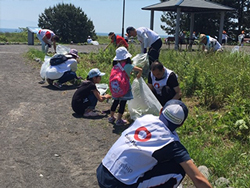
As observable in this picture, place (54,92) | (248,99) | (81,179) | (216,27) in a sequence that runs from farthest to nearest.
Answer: (216,27) < (54,92) < (248,99) < (81,179)

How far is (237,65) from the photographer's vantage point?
22.0 ft

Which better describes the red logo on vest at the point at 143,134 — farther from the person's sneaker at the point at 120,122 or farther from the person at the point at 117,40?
the person at the point at 117,40

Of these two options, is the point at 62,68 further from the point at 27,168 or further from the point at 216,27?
the point at 216,27

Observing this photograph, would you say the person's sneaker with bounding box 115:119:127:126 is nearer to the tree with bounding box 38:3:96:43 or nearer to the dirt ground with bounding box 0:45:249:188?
the dirt ground with bounding box 0:45:249:188

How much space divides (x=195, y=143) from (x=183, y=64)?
3787 mm

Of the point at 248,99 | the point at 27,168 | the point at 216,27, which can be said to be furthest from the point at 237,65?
the point at 216,27

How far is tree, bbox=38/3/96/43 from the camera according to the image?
35188 mm

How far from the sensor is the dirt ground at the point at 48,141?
3461mm

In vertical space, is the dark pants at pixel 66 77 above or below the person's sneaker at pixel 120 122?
above

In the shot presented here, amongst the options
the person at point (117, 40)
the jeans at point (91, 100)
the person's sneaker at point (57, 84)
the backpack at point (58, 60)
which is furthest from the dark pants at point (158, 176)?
the person at point (117, 40)

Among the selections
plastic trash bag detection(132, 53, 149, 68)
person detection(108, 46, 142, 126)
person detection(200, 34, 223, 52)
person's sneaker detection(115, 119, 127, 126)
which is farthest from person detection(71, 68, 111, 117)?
person detection(200, 34, 223, 52)

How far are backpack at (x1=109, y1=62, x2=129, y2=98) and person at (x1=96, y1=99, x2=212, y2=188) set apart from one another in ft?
8.45

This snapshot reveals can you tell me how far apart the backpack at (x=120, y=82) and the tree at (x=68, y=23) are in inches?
1197

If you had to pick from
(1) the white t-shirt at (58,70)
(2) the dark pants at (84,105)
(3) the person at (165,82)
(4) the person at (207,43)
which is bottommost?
(2) the dark pants at (84,105)
